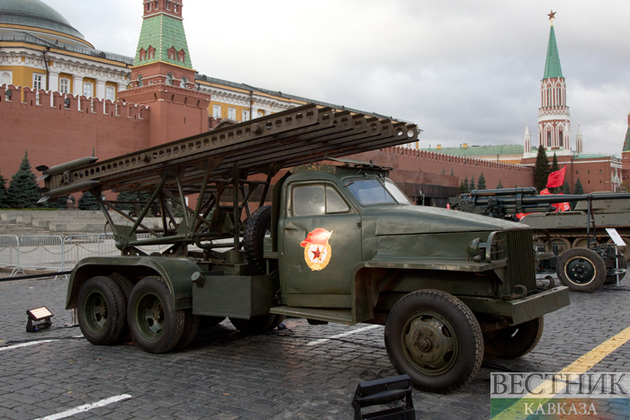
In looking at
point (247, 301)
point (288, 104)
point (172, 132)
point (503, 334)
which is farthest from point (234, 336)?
point (288, 104)

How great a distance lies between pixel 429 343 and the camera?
205 inches

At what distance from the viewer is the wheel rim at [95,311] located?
7770mm

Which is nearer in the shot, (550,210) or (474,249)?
(474,249)

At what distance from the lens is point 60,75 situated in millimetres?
53781

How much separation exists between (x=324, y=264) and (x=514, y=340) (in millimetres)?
2308

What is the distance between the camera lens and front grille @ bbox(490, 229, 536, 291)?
5.30m

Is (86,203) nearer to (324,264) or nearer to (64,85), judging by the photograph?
(64,85)

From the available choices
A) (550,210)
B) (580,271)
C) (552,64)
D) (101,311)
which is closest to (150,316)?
(101,311)

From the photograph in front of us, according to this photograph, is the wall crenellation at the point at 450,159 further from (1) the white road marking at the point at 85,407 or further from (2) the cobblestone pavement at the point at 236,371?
(1) the white road marking at the point at 85,407

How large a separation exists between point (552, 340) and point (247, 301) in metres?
4.06

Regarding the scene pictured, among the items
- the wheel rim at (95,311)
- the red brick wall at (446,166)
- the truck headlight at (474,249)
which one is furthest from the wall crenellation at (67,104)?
the truck headlight at (474,249)

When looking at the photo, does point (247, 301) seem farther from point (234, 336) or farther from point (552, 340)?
point (552, 340)

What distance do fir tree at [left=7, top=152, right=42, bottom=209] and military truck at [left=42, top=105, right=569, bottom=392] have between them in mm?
26356

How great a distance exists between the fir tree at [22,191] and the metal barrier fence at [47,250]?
1583 cm
